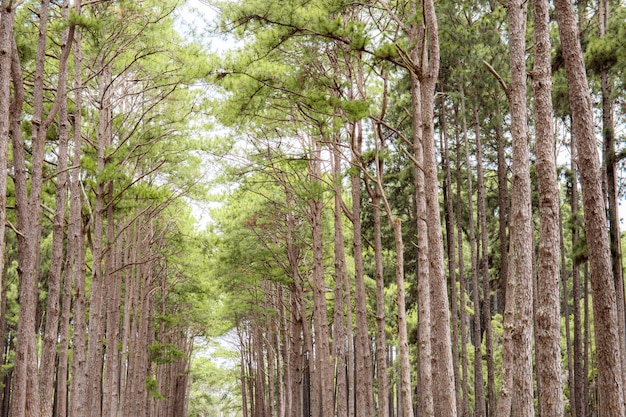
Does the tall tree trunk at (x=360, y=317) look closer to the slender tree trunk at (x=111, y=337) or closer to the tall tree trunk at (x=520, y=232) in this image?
the tall tree trunk at (x=520, y=232)

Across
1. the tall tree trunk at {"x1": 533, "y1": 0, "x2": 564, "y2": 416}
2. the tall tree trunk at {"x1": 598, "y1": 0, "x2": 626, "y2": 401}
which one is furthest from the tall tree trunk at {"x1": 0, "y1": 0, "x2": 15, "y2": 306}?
the tall tree trunk at {"x1": 598, "y1": 0, "x2": 626, "y2": 401}

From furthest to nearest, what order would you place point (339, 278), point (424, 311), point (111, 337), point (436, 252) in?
1. point (111, 337)
2. point (339, 278)
3. point (424, 311)
4. point (436, 252)

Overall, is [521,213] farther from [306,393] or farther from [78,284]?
[306,393]

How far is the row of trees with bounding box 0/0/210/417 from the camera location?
365 inches

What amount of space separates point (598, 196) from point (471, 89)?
10.8 m

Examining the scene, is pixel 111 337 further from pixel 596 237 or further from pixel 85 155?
pixel 596 237

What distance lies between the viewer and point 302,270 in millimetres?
23922

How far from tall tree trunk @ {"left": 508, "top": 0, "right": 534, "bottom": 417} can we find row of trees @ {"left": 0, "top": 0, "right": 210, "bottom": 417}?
546 centimetres

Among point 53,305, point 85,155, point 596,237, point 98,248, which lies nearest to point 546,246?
point 596,237

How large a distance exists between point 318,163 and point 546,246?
11762 millimetres

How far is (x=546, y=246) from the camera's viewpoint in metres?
6.57

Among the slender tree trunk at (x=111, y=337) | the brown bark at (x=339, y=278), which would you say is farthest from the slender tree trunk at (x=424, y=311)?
the slender tree trunk at (x=111, y=337)

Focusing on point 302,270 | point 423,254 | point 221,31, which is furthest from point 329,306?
point 221,31

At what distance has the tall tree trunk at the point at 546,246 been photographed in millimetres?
6258
